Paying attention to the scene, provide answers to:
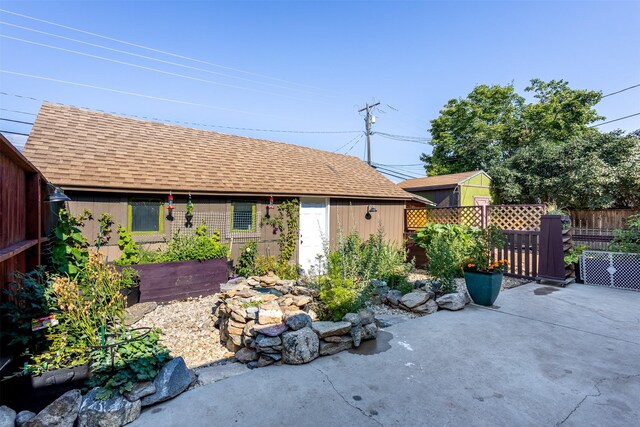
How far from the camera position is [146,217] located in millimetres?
6062

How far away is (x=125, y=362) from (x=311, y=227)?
20.2 feet

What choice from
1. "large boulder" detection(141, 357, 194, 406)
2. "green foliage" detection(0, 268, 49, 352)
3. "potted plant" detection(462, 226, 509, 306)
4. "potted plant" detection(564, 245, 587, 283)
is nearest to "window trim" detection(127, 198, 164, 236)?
"green foliage" detection(0, 268, 49, 352)

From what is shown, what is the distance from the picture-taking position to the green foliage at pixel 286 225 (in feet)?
24.9

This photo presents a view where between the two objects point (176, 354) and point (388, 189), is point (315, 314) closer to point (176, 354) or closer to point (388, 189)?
point (176, 354)

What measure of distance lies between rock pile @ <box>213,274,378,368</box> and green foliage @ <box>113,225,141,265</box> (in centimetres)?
256

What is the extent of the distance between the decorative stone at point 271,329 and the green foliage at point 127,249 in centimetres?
358

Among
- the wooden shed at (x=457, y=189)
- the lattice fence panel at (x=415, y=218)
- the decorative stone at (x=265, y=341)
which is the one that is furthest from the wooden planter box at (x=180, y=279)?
the wooden shed at (x=457, y=189)

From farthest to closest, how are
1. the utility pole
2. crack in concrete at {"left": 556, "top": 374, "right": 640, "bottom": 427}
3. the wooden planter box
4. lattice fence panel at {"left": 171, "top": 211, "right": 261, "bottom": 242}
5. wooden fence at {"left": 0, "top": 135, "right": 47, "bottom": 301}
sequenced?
the utility pole
lattice fence panel at {"left": 171, "top": 211, "right": 261, "bottom": 242}
the wooden planter box
wooden fence at {"left": 0, "top": 135, "right": 47, "bottom": 301}
crack in concrete at {"left": 556, "top": 374, "right": 640, "bottom": 427}

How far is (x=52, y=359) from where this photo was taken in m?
2.32

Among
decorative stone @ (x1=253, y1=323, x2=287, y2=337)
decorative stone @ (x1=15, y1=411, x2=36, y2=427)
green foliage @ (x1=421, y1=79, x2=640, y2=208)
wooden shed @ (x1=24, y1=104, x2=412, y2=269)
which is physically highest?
green foliage @ (x1=421, y1=79, x2=640, y2=208)

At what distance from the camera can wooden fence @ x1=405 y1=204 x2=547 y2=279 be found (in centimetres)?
698

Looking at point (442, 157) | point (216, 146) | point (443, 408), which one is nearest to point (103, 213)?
point (216, 146)

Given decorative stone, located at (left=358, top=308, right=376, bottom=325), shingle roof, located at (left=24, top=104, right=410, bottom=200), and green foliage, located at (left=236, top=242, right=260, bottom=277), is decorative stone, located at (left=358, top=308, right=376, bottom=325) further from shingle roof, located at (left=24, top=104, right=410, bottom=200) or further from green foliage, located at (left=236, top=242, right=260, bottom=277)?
shingle roof, located at (left=24, top=104, right=410, bottom=200)

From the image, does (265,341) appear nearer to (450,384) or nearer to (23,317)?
(450,384)
